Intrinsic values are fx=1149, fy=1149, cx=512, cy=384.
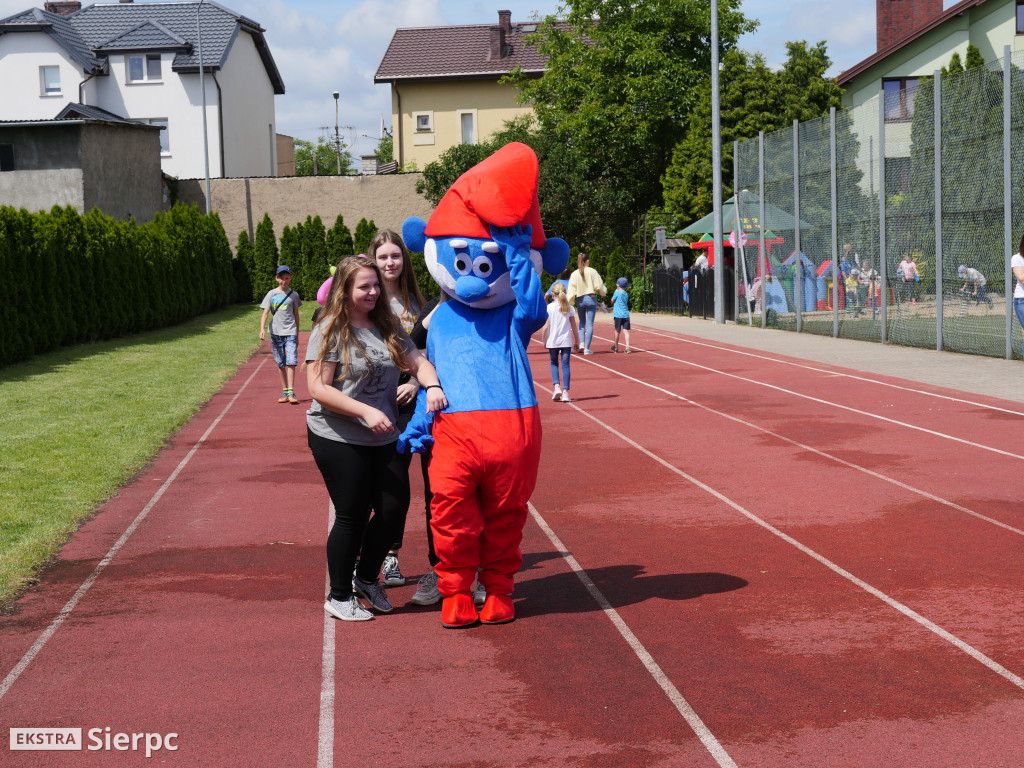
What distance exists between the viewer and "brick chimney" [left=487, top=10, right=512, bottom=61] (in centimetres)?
5747

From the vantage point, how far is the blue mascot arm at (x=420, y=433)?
18.4 feet

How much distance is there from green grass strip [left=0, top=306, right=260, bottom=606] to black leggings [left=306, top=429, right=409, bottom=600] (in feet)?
6.57

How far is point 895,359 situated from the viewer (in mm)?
18766

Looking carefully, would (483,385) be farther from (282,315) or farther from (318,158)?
(318,158)

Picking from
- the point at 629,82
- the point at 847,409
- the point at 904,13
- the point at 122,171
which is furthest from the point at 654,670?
the point at 904,13

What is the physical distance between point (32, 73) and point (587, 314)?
38.7 meters

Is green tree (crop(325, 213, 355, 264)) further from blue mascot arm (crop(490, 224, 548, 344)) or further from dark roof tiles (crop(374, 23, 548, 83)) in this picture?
blue mascot arm (crop(490, 224, 548, 344))

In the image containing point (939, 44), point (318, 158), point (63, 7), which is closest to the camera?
point (939, 44)

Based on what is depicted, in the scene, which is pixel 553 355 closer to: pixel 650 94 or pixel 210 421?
pixel 210 421

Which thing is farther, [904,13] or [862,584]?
[904,13]

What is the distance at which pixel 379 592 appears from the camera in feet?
19.9

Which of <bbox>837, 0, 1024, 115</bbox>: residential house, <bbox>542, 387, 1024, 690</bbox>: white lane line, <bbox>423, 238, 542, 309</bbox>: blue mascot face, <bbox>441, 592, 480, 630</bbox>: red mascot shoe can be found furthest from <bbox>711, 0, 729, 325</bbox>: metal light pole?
<bbox>441, 592, 480, 630</bbox>: red mascot shoe

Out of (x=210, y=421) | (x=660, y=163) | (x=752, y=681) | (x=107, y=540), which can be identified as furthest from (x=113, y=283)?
(x=660, y=163)

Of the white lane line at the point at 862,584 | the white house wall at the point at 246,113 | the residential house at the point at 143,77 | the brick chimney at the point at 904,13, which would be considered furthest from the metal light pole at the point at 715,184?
the white house wall at the point at 246,113
